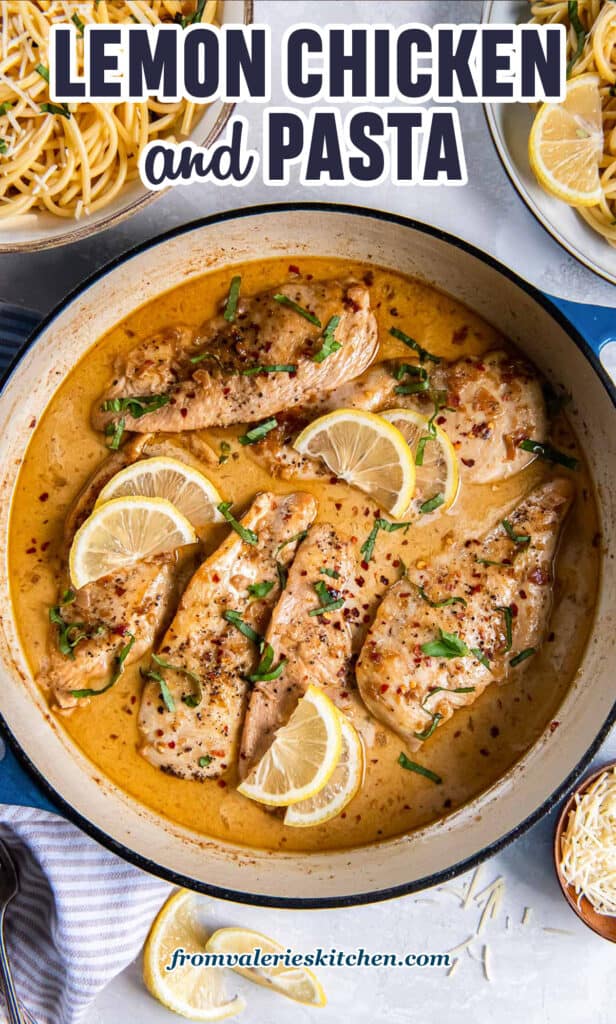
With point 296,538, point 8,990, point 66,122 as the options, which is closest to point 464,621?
point 296,538

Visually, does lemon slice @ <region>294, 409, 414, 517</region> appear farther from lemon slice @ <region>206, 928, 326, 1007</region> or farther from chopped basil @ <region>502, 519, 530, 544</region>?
lemon slice @ <region>206, 928, 326, 1007</region>

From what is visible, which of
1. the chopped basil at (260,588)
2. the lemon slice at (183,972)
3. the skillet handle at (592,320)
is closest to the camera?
the skillet handle at (592,320)

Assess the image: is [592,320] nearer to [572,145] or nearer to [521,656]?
[572,145]

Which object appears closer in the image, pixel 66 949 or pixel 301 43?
pixel 66 949

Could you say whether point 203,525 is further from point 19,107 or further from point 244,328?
point 19,107

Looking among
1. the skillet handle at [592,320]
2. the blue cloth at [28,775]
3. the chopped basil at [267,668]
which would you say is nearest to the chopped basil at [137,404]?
the chopped basil at [267,668]

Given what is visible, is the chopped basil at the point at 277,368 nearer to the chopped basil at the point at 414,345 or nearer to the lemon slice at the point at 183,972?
the chopped basil at the point at 414,345

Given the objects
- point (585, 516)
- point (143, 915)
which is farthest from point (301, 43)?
point (143, 915)
